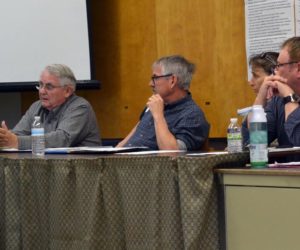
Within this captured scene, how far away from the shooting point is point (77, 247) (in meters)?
2.68

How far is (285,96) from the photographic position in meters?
3.12

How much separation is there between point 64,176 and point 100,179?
194 mm

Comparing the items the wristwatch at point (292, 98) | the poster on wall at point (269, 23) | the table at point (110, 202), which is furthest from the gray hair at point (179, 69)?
the table at point (110, 202)

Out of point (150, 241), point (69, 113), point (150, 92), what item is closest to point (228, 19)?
point (150, 92)

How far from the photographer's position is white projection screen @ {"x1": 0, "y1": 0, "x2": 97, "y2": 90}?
5.23 metres

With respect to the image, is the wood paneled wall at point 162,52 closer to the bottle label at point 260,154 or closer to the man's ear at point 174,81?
the man's ear at point 174,81

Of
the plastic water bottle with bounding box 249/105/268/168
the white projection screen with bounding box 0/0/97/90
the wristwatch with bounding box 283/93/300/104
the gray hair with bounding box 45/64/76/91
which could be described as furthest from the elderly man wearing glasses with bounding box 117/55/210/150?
the white projection screen with bounding box 0/0/97/90

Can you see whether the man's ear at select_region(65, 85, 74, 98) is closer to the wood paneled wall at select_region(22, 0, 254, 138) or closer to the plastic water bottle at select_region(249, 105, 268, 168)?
the wood paneled wall at select_region(22, 0, 254, 138)

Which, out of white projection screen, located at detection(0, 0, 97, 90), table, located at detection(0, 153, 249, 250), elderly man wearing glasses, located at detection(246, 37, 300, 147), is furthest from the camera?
white projection screen, located at detection(0, 0, 97, 90)

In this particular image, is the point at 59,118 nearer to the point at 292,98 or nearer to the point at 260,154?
the point at 292,98

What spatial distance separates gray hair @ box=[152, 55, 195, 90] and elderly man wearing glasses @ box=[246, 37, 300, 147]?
55 centimetres

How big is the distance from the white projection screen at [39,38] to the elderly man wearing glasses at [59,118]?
104cm

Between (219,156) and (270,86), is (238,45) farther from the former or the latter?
(219,156)

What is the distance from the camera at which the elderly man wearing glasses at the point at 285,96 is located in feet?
9.65
